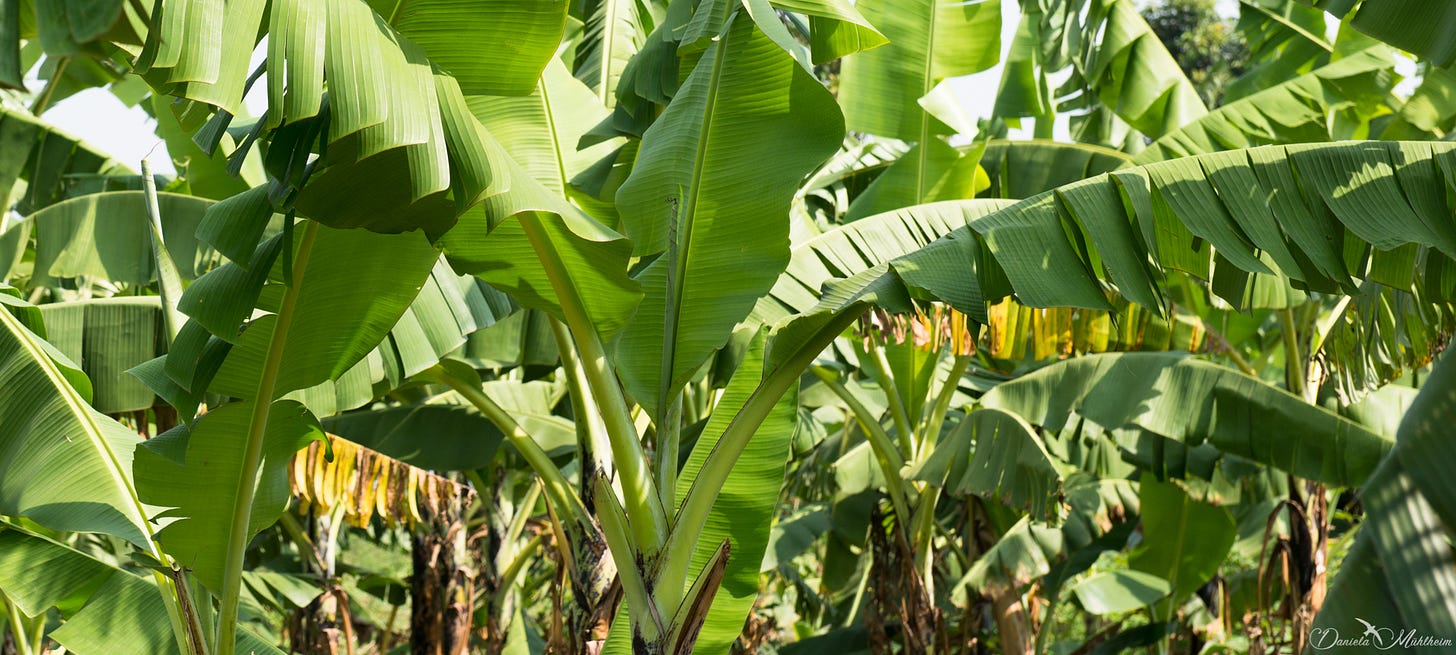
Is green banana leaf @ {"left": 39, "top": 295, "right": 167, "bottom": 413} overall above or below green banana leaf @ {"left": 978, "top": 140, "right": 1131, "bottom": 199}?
below

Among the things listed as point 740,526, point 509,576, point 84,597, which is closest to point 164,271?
point 84,597

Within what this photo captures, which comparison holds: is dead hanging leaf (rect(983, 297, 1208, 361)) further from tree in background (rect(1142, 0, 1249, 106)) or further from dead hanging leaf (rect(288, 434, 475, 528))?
tree in background (rect(1142, 0, 1249, 106))

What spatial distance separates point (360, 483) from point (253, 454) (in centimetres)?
128

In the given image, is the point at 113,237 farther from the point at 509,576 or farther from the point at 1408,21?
the point at 1408,21

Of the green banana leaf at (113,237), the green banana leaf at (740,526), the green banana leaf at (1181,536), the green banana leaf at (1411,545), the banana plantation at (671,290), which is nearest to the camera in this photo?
the green banana leaf at (1411,545)

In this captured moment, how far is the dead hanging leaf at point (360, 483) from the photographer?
4418mm

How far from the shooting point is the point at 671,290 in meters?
3.12

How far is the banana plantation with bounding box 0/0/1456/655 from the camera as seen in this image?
7.89ft

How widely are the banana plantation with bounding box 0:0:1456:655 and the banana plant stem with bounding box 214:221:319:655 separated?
0.01m

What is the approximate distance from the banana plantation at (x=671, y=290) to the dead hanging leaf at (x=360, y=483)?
2 cm

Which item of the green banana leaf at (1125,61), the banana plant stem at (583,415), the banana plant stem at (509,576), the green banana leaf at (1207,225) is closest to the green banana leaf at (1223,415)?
the green banana leaf at (1125,61)

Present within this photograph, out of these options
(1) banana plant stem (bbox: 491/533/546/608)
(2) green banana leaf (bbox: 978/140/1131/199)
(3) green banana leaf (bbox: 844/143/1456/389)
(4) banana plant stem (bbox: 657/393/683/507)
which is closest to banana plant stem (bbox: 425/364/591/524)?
(4) banana plant stem (bbox: 657/393/683/507)

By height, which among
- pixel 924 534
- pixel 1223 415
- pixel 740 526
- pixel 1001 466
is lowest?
pixel 924 534

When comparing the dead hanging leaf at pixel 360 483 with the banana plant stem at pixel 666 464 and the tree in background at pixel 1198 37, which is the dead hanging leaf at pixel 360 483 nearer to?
the banana plant stem at pixel 666 464
